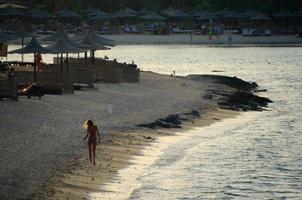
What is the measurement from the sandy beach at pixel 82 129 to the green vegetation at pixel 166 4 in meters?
65.8

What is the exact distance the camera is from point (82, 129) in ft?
95.3

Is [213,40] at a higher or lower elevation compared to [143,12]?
lower

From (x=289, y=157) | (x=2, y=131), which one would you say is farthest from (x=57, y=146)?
(x=289, y=157)

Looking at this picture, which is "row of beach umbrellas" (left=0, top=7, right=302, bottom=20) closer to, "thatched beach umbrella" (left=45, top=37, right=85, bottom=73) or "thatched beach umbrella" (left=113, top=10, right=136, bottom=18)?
"thatched beach umbrella" (left=113, top=10, right=136, bottom=18)

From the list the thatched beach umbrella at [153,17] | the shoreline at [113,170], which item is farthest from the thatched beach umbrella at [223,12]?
the shoreline at [113,170]

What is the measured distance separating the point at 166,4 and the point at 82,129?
91181 millimetres

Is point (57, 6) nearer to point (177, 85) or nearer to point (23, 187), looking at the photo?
point (177, 85)

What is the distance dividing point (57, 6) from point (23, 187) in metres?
98.8

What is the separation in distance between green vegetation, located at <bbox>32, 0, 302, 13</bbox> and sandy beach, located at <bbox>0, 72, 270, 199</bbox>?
65.8 meters

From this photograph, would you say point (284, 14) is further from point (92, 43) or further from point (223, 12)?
point (92, 43)

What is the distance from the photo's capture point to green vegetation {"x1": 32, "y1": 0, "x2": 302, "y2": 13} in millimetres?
112275

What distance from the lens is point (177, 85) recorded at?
49.2 m

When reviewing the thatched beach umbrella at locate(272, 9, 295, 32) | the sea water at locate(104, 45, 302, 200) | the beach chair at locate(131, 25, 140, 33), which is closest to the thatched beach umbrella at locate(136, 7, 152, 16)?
the beach chair at locate(131, 25, 140, 33)

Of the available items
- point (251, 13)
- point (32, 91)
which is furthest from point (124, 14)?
point (32, 91)
